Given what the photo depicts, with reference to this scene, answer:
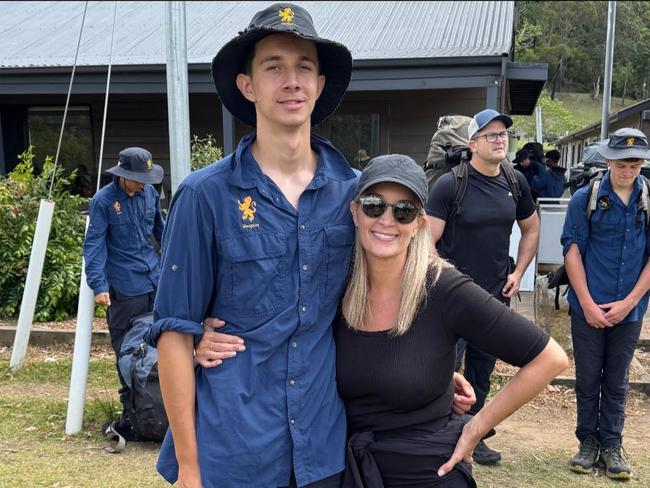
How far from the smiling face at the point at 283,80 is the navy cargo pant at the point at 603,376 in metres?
2.97

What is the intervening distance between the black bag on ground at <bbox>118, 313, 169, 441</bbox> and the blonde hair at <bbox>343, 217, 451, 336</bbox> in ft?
8.53

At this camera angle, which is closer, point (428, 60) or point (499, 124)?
point (499, 124)

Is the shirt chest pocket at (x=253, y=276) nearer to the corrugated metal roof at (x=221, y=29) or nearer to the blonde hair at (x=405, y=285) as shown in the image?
the blonde hair at (x=405, y=285)

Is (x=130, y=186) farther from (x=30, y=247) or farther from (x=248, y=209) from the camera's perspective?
(x=248, y=209)

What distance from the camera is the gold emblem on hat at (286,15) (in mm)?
1791

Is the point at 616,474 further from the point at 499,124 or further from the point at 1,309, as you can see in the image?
the point at 1,309

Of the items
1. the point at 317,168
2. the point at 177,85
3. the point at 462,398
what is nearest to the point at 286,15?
the point at 317,168

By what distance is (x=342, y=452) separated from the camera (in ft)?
6.24

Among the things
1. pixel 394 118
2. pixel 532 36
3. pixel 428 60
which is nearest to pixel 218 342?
pixel 428 60

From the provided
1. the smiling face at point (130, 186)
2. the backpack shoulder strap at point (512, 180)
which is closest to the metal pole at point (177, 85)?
the smiling face at point (130, 186)

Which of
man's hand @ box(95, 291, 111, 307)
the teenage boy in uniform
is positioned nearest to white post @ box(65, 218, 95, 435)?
man's hand @ box(95, 291, 111, 307)

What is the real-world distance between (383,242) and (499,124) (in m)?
2.42

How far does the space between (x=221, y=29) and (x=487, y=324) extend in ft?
36.4

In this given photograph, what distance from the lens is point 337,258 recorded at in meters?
1.92
